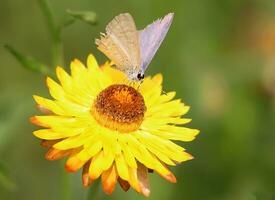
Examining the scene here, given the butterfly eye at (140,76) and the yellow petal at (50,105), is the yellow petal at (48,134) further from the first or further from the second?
the butterfly eye at (140,76)

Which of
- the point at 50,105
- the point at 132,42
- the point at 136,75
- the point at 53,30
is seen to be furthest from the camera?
the point at 53,30

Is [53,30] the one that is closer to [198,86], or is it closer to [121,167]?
[121,167]

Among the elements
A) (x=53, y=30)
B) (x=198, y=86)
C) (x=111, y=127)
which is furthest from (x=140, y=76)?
(x=198, y=86)

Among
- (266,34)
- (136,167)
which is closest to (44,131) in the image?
(136,167)

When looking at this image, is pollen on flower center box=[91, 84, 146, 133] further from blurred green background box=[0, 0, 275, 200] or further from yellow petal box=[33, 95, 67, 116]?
blurred green background box=[0, 0, 275, 200]

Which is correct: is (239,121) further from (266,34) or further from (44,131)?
(44,131)

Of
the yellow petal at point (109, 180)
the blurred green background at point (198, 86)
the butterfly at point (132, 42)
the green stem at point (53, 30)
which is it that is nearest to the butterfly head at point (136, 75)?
the butterfly at point (132, 42)
